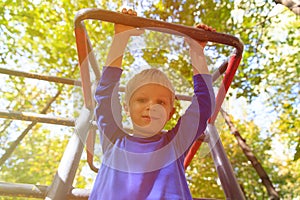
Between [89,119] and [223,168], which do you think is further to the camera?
[223,168]

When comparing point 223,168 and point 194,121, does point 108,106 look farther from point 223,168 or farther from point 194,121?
point 223,168

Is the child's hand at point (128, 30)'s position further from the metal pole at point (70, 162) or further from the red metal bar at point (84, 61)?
the metal pole at point (70, 162)

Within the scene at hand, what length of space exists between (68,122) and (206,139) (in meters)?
0.80

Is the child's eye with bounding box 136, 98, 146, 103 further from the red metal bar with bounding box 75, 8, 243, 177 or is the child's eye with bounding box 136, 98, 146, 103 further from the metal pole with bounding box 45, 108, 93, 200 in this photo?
the metal pole with bounding box 45, 108, 93, 200

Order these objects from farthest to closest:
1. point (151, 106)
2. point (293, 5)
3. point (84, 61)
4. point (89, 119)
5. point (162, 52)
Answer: point (162, 52) → point (293, 5) → point (89, 119) → point (84, 61) → point (151, 106)

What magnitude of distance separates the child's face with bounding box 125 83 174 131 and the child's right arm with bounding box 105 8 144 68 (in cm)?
16

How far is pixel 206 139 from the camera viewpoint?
2070mm

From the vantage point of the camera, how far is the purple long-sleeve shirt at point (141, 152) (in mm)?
1227

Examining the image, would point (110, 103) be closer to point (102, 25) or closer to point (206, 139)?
point (206, 139)

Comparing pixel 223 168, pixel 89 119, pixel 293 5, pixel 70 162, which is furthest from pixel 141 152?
pixel 293 5

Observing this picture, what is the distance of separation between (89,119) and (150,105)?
0.56m

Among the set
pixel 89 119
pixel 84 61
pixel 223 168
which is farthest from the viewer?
pixel 223 168

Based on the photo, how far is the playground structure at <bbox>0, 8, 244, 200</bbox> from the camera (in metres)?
1.26

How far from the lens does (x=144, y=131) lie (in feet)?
4.63
